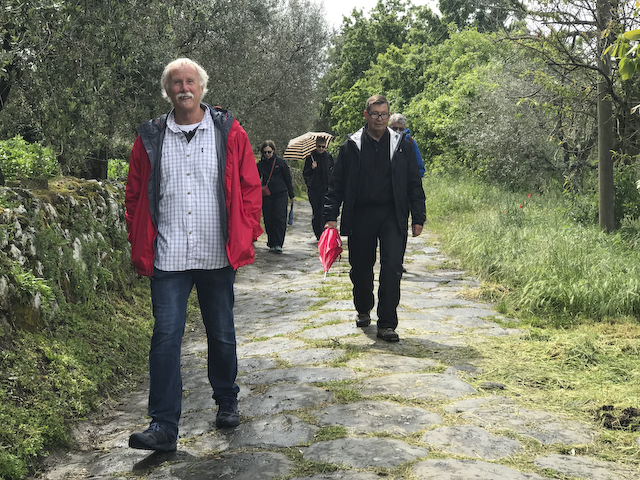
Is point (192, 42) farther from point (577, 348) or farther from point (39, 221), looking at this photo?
point (577, 348)

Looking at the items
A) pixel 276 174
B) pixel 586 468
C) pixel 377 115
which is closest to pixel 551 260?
pixel 377 115

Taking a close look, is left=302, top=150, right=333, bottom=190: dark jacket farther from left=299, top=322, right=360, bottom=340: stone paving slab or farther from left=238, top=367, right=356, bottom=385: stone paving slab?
left=238, top=367, right=356, bottom=385: stone paving slab

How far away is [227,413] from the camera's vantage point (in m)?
4.12

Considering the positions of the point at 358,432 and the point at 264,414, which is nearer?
the point at 358,432

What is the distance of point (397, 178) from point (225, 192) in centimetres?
242

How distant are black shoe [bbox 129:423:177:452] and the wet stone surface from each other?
0.25ft

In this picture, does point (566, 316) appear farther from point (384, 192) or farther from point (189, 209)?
point (189, 209)

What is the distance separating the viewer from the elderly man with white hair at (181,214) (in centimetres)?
378

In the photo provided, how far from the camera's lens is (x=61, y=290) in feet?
18.1

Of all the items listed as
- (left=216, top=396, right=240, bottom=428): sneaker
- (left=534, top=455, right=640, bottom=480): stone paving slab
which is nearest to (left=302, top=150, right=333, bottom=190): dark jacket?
(left=216, top=396, right=240, bottom=428): sneaker

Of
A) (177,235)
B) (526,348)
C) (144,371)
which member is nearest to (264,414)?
(177,235)

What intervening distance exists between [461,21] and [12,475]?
159ft

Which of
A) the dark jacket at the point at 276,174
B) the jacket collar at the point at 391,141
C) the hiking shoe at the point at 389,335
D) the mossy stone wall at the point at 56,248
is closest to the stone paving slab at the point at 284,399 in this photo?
the hiking shoe at the point at 389,335

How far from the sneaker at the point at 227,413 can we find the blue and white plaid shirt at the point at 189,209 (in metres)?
0.87
